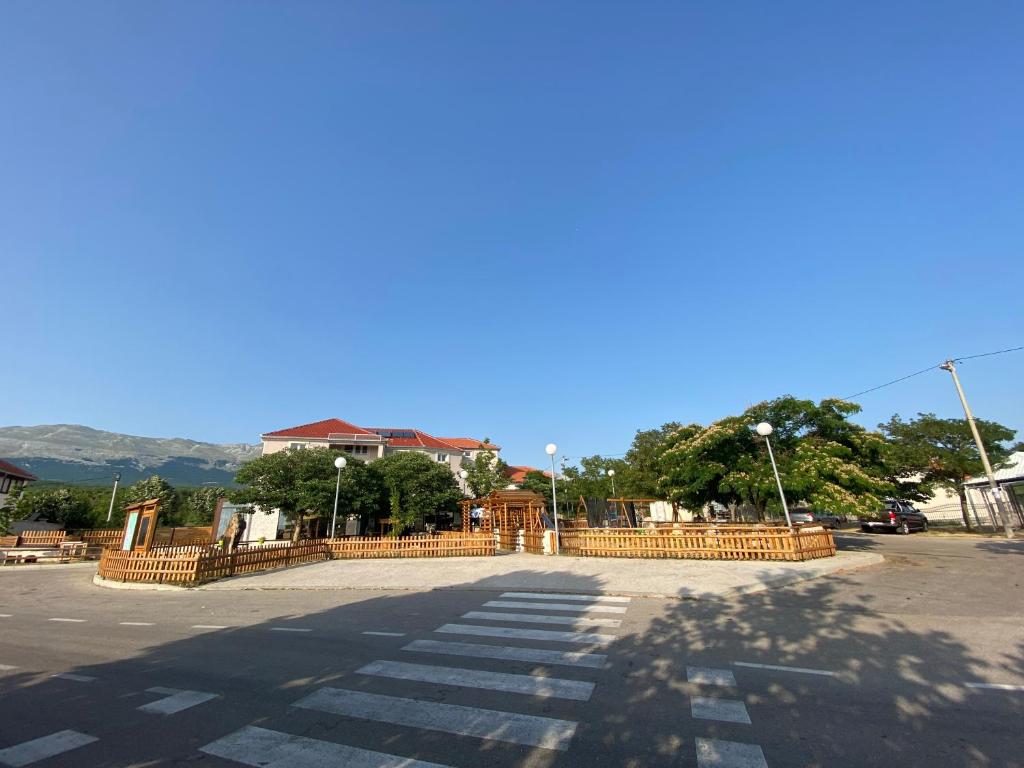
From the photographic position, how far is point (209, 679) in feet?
19.8

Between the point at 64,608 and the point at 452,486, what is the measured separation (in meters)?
31.7

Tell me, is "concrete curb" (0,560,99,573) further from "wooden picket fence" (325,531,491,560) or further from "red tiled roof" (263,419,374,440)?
"red tiled roof" (263,419,374,440)

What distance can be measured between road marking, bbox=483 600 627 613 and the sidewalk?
154cm

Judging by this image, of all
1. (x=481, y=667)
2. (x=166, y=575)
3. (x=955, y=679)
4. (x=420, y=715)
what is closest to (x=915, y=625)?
(x=955, y=679)

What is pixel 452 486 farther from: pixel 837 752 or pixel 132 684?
pixel 837 752

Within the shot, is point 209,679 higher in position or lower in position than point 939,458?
lower

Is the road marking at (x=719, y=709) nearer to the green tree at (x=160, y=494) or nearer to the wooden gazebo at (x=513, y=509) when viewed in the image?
the wooden gazebo at (x=513, y=509)

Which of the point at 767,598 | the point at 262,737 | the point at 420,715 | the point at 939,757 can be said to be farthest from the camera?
the point at 767,598

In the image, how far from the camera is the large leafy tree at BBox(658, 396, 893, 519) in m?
17.9

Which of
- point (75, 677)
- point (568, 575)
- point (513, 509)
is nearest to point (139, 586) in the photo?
point (75, 677)

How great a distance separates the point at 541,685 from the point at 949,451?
127 feet

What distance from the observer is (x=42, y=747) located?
4.22 m

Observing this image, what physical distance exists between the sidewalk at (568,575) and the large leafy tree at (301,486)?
53.9 ft

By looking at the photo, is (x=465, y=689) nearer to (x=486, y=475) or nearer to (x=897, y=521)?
(x=897, y=521)
